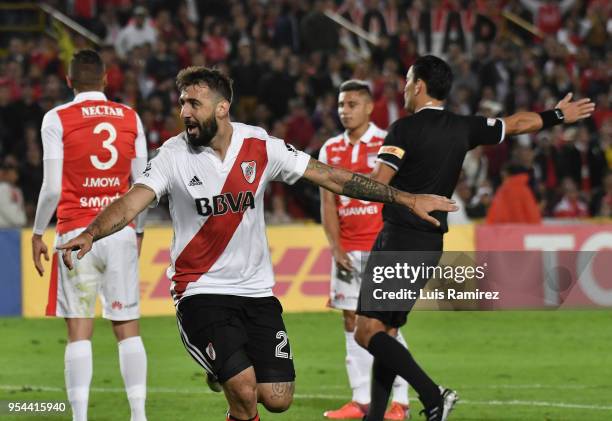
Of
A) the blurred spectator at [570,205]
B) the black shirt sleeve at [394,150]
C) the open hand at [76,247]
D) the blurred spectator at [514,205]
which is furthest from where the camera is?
the blurred spectator at [570,205]

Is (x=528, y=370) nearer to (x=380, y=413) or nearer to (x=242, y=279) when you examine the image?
(x=380, y=413)

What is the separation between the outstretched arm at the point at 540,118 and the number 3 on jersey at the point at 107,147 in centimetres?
250

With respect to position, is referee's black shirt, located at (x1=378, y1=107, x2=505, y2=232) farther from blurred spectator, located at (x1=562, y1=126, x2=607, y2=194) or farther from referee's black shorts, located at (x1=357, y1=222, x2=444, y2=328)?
blurred spectator, located at (x1=562, y1=126, x2=607, y2=194)

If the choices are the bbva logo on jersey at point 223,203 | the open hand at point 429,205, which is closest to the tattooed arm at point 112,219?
the bbva logo on jersey at point 223,203

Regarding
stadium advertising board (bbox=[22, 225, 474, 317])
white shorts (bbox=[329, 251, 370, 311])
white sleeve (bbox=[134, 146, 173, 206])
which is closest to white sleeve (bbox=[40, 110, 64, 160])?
white sleeve (bbox=[134, 146, 173, 206])

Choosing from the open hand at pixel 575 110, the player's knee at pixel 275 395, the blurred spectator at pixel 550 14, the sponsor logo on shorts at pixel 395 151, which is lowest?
the player's knee at pixel 275 395

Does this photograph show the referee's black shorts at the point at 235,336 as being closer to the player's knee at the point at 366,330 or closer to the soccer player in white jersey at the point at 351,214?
the player's knee at the point at 366,330

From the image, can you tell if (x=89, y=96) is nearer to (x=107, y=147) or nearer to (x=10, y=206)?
(x=107, y=147)

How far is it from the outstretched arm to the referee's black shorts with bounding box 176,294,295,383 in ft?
6.93

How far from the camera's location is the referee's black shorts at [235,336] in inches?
262

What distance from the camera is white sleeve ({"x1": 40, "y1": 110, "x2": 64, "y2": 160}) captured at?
805 cm

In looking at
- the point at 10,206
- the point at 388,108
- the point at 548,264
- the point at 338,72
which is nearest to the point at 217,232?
the point at 548,264

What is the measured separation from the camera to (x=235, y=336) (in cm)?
672

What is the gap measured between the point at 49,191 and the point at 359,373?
2673mm
